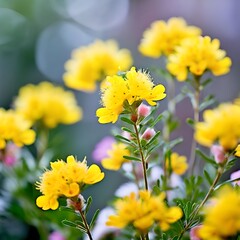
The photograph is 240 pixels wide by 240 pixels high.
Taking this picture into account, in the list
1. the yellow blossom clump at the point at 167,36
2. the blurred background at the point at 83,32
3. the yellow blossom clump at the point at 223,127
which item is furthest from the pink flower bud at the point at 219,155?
the blurred background at the point at 83,32

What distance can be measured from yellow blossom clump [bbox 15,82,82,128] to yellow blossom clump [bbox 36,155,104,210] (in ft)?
1.18

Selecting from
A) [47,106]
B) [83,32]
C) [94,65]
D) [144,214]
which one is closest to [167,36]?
[94,65]

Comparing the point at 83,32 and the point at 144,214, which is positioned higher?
the point at 83,32

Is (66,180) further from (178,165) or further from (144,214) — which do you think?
(178,165)

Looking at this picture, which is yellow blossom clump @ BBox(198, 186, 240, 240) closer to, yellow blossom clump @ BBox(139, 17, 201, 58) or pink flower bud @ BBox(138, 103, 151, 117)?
pink flower bud @ BBox(138, 103, 151, 117)

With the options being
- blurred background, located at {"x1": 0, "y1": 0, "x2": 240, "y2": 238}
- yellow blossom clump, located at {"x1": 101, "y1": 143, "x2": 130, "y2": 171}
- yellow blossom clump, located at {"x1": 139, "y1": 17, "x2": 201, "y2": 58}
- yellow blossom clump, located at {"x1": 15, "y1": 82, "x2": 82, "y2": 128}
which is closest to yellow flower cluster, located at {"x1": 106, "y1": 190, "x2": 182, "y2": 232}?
yellow blossom clump, located at {"x1": 101, "y1": 143, "x2": 130, "y2": 171}

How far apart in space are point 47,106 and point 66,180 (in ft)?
1.30

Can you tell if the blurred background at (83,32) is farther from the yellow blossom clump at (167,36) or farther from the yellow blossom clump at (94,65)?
the yellow blossom clump at (167,36)

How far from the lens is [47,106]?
807 millimetres

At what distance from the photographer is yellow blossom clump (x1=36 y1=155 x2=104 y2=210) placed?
0.42 metres

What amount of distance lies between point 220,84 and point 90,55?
0.87 meters

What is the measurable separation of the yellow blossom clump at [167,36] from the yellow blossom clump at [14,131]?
21 cm

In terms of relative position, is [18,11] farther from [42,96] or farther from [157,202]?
[157,202]

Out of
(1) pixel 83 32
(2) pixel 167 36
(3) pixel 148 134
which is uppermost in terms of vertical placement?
(1) pixel 83 32
